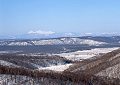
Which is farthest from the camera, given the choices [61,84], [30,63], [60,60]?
[60,60]

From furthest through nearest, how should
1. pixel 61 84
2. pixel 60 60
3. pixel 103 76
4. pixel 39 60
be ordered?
1. pixel 60 60
2. pixel 39 60
3. pixel 103 76
4. pixel 61 84

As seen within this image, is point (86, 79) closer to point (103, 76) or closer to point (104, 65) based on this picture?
point (103, 76)

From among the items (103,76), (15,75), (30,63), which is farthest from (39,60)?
(15,75)

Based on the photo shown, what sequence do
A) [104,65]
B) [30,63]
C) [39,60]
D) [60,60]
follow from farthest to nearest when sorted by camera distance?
1. [60,60]
2. [39,60]
3. [30,63]
4. [104,65]

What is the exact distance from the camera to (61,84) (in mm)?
51219

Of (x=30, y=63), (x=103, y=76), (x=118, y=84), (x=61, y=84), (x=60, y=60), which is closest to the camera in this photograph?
(x=61, y=84)

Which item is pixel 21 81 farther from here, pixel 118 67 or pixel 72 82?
pixel 118 67

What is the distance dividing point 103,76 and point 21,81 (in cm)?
1712

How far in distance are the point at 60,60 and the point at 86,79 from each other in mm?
50026

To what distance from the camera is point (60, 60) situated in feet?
352

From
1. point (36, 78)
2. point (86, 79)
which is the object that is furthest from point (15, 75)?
point (86, 79)

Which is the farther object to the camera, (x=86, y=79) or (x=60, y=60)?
(x=60, y=60)

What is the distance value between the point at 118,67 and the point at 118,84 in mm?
11891

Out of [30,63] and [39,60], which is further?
[39,60]
